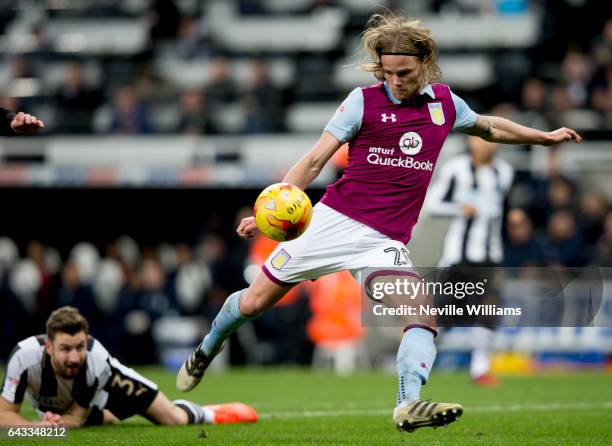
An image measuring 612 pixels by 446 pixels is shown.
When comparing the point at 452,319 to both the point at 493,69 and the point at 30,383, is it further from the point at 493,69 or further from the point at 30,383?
the point at 493,69

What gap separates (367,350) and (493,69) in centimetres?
569

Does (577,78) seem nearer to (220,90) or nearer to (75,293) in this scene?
(220,90)

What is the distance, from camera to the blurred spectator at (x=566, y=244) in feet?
49.7

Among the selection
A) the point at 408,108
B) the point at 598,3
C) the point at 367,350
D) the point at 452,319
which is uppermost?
the point at 598,3

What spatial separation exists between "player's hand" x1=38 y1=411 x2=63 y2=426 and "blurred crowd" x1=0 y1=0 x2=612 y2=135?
10.9 meters

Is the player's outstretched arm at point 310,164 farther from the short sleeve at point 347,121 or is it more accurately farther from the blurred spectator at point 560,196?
the blurred spectator at point 560,196

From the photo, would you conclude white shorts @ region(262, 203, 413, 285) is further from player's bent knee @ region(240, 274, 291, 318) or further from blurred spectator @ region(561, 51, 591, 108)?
blurred spectator @ region(561, 51, 591, 108)

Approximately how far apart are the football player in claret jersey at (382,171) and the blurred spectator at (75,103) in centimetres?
1285

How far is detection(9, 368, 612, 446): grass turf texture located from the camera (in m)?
7.46

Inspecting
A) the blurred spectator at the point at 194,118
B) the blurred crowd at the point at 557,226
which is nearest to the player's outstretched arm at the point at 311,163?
the blurred crowd at the point at 557,226

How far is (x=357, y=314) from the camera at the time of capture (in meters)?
16.7

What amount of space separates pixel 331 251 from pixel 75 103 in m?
13.8

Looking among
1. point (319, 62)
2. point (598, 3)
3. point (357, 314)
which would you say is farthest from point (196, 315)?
point (598, 3)

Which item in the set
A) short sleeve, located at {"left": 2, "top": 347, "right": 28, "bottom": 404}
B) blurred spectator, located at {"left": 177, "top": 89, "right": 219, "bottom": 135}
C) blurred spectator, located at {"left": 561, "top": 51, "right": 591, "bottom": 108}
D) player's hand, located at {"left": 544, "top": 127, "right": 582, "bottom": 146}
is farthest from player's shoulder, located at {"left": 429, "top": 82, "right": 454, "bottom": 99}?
blurred spectator, located at {"left": 177, "top": 89, "right": 219, "bottom": 135}
